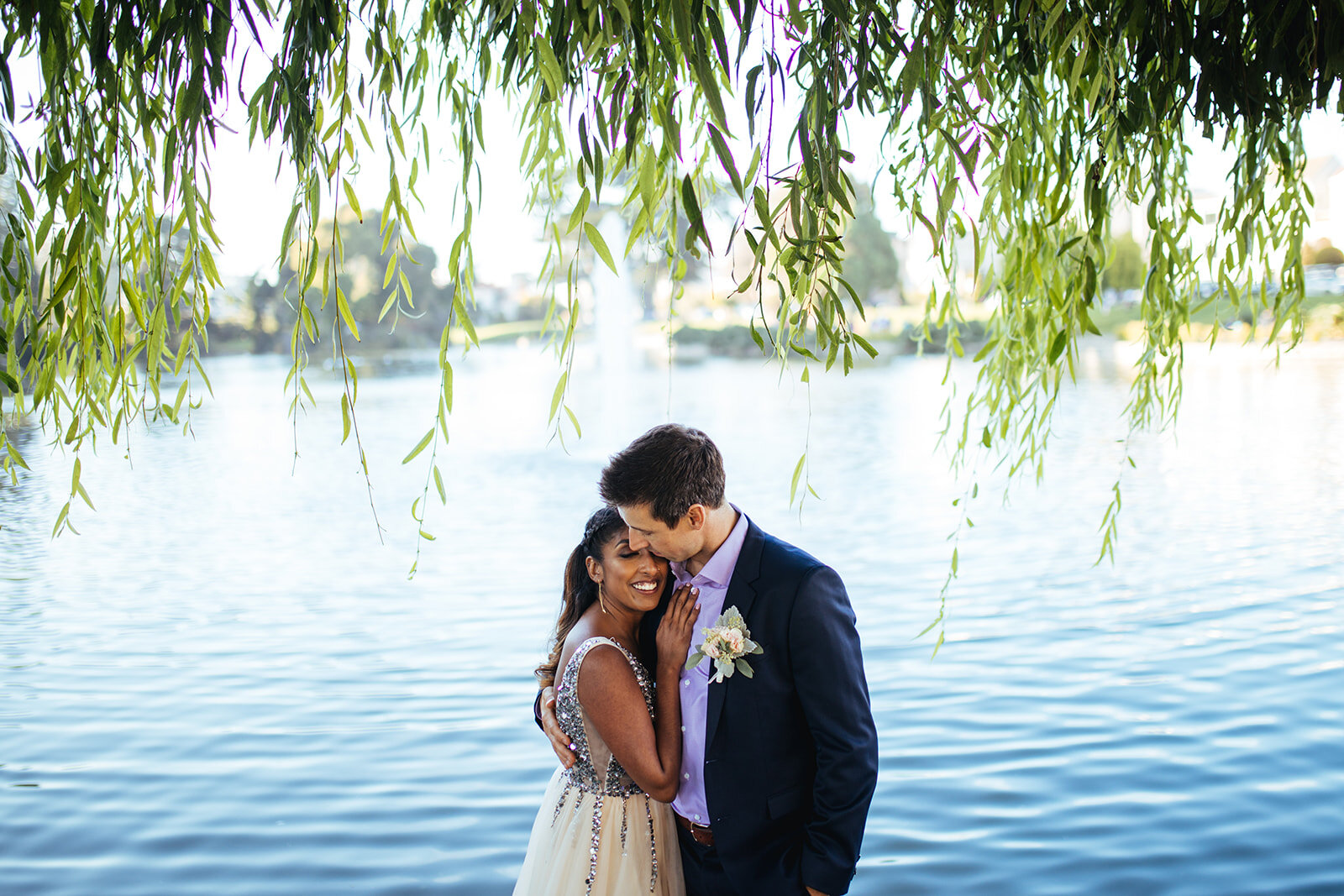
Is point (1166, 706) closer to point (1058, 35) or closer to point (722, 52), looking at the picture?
point (1058, 35)

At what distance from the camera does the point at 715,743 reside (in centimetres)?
201

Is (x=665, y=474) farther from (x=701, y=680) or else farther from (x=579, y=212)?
(x=579, y=212)

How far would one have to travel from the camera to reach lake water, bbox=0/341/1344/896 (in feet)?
11.8

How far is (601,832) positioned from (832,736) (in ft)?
1.96

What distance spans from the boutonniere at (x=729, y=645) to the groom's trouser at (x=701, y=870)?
0.38m

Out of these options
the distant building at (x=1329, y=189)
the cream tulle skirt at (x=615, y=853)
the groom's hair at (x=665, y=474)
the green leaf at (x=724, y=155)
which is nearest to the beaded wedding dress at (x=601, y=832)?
the cream tulle skirt at (x=615, y=853)

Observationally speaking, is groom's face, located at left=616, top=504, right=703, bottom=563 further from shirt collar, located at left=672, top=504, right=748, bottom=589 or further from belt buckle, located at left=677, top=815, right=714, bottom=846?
belt buckle, located at left=677, top=815, right=714, bottom=846

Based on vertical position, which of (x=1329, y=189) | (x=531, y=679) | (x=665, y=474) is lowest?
(x=531, y=679)

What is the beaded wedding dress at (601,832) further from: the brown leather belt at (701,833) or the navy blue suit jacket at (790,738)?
the navy blue suit jacket at (790,738)

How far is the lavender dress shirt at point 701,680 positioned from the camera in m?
2.07

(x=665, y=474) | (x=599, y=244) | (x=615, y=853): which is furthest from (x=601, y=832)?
(x=599, y=244)

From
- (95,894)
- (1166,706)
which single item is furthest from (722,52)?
(1166,706)

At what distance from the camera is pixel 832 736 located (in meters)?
1.92

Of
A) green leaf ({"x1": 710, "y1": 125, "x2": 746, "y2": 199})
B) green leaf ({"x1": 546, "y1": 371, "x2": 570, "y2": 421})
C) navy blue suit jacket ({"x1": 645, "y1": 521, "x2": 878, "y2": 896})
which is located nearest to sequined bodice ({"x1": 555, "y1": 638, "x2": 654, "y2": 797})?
navy blue suit jacket ({"x1": 645, "y1": 521, "x2": 878, "y2": 896})
